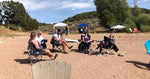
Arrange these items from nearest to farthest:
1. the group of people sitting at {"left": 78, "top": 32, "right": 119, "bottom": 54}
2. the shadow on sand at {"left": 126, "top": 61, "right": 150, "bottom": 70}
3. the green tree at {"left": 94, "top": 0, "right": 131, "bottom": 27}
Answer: the shadow on sand at {"left": 126, "top": 61, "right": 150, "bottom": 70}
the group of people sitting at {"left": 78, "top": 32, "right": 119, "bottom": 54}
the green tree at {"left": 94, "top": 0, "right": 131, "bottom": 27}

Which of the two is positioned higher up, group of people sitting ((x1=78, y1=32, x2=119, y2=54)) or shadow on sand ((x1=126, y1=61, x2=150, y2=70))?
group of people sitting ((x1=78, y1=32, x2=119, y2=54))

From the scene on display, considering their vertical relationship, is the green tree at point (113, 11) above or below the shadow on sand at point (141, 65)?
above

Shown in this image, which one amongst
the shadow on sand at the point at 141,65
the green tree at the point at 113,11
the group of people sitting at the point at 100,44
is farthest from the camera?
the green tree at the point at 113,11

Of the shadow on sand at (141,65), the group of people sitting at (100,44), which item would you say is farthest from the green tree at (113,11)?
the shadow on sand at (141,65)

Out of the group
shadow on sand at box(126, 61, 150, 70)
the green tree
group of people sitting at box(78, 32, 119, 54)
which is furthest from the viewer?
the green tree

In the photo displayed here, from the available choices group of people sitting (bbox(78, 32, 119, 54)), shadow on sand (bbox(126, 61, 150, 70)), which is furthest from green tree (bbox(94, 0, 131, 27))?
shadow on sand (bbox(126, 61, 150, 70))

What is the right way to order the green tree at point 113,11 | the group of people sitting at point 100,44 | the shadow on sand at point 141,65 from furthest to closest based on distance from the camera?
1. the green tree at point 113,11
2. the group of people sitting at point 100,44
3. the shadow on sand at point 141,65

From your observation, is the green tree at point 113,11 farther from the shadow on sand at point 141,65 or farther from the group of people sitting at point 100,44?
the shadow on sand at point 141,65

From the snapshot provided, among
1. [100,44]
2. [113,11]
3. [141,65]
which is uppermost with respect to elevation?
[113,11]

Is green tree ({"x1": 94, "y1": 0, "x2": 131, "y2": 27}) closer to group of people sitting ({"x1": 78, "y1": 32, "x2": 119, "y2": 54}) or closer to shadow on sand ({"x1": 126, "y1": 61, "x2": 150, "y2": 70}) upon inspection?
group of people sitting ({"x1": 78, "y1": 32, "x2": 119, "y2": 54})

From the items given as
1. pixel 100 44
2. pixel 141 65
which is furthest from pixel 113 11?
pixel 141 65

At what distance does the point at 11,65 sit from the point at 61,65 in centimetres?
379

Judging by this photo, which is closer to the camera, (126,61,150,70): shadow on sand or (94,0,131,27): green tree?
(126,61,150,70): shadow on sand

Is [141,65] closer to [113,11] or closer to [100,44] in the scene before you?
[100,44]
